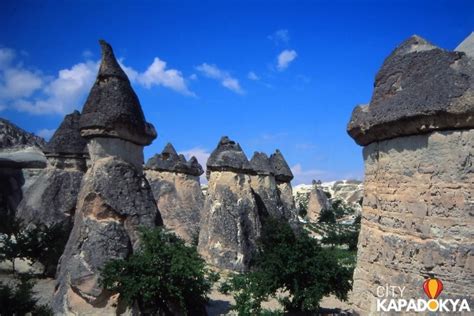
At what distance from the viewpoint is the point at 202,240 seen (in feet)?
37.6

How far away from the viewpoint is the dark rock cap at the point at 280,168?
17309 mm

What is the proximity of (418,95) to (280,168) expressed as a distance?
1432 centimetres

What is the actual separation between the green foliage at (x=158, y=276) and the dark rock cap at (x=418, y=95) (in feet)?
11.3

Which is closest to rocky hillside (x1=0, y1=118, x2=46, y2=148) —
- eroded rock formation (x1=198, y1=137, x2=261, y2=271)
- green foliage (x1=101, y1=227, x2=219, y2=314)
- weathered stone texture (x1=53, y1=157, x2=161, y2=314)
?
eroded rock formation (x1=198, y1=137, x2=261, y2=271)

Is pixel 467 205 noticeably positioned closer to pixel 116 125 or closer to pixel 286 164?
pixel 116 125

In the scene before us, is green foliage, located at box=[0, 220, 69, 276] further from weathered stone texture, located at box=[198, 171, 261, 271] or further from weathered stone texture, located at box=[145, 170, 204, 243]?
weathered stone texture, located at box=[145, 170, 204, 243]

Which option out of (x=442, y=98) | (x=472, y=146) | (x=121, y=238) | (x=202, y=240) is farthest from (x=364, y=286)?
(x=202, y=240)

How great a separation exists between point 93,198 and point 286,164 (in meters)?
12.2

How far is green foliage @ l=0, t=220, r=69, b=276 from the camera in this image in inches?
369

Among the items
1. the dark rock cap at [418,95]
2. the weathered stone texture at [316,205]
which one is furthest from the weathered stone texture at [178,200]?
the weathered stone texture at [316,205]

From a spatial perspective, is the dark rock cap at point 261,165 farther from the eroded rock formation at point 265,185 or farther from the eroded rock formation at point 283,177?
the eroded rock formation at point 283,177

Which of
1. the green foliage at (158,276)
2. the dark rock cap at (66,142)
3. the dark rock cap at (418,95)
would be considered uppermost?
the dark rock cap at (66,142)

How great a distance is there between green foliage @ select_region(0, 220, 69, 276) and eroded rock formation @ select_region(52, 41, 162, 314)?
366 cm

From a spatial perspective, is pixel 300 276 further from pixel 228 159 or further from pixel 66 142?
pixel 66 142
